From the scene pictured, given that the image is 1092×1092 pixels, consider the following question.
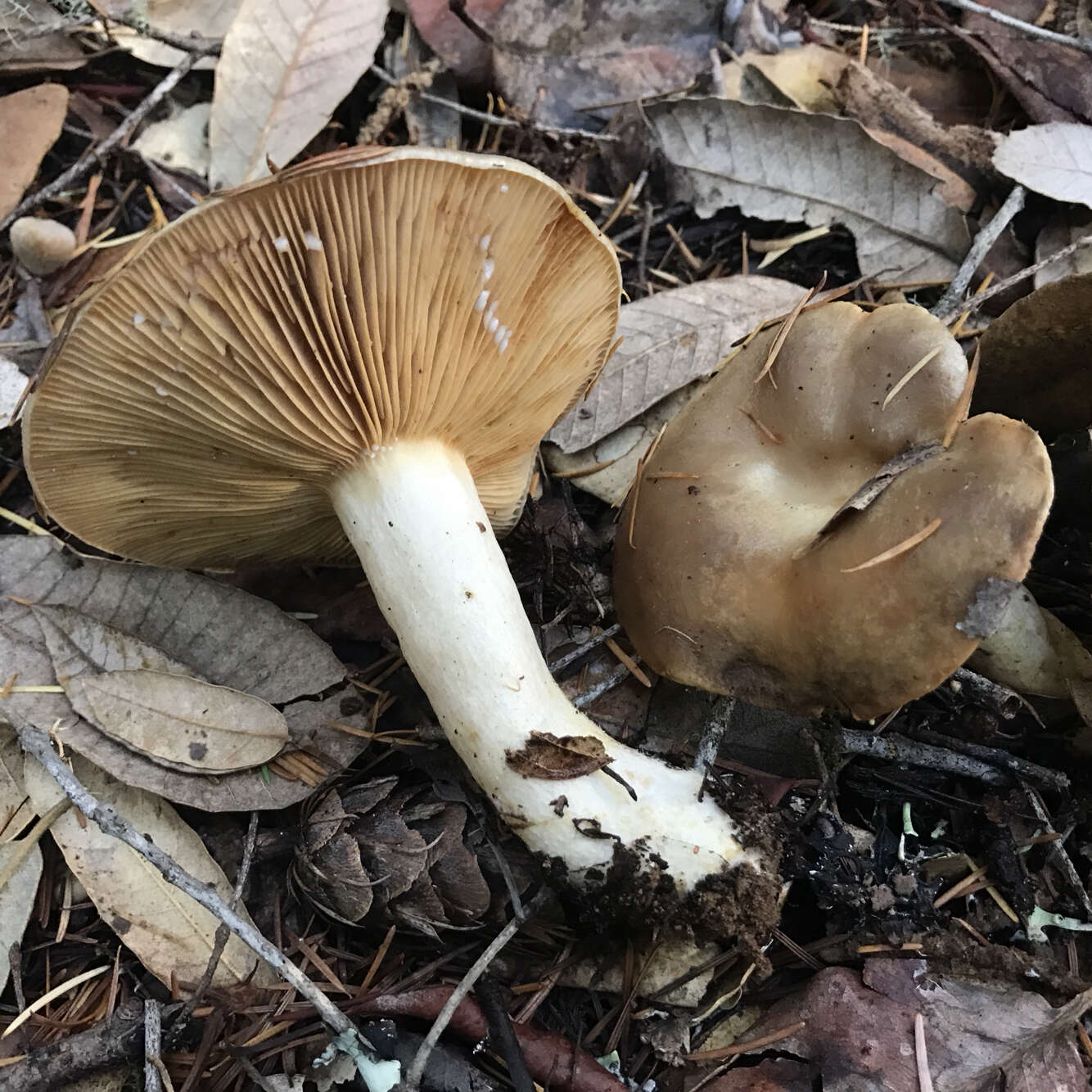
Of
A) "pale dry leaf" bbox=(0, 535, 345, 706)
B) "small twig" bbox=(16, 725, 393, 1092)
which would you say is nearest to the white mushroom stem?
"pale dry leaf" bbox=(0, 535, 345, 706)

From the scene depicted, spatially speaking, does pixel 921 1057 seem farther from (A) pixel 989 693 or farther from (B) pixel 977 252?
(B) pixel 977 252

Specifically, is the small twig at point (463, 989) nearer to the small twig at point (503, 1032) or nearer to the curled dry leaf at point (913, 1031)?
the small twig at point (503, 1032)

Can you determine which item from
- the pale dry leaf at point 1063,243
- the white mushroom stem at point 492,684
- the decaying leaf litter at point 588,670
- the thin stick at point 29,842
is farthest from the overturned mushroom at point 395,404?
the pale dry leaf at point 1063,243

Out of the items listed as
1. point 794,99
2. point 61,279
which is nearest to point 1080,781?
point 794,99

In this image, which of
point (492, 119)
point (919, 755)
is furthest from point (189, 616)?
point (919, 755)

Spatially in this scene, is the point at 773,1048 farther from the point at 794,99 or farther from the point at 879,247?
the point at 794,99
